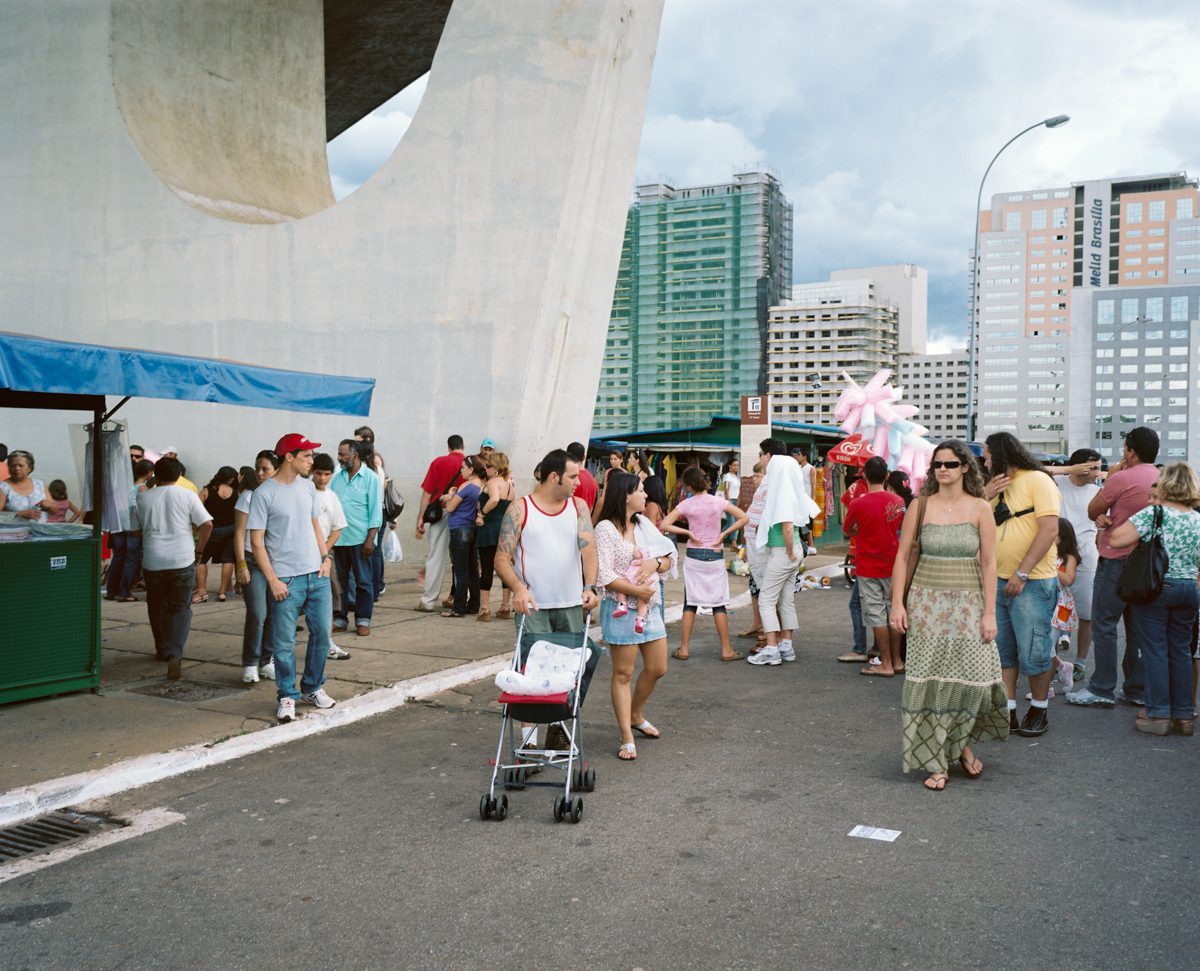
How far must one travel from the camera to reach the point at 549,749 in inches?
230

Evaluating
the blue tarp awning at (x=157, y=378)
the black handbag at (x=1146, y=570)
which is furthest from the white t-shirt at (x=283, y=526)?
the black handbag at (x=1146, y=570)

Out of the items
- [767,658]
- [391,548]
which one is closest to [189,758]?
[767,658]

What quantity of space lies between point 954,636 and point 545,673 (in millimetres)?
2273

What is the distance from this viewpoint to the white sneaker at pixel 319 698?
712 cm

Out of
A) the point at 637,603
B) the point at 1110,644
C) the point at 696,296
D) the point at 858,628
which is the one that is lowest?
the point at 858,628

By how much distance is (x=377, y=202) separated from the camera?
15234mm

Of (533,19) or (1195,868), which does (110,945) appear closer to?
(1195,868)

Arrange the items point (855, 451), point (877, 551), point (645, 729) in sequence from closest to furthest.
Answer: point (645, 729), point (877, 551), point (855, 451)

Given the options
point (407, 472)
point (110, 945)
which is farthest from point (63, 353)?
point (407, 472)

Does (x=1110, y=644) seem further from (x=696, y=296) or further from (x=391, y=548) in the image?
(x=696, y=296)

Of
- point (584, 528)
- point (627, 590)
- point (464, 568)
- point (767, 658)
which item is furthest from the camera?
point (464, 568)

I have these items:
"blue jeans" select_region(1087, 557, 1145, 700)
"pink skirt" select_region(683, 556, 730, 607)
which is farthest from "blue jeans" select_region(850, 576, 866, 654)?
"blue jeans" select_region(1087, 557, 1145, 700)

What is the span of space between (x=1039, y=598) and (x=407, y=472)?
34.0 ft

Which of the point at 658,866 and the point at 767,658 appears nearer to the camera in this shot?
the point at 658,866
